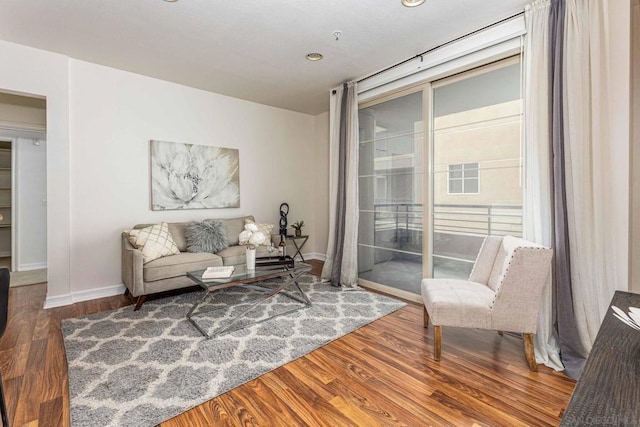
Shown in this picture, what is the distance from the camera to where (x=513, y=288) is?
6.84 ft

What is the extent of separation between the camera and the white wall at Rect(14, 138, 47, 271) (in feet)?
15.7

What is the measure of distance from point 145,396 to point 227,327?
0.92 m

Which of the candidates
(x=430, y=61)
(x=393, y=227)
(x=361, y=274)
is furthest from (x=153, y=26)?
(x=361, y=274)

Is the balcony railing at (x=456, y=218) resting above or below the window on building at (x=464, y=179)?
below

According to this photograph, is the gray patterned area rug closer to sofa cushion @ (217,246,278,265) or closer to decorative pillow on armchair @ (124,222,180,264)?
sofa cushion @ (217,246,278,265)

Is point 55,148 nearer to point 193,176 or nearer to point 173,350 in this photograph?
point 193,176

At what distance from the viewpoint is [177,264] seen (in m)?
3.34

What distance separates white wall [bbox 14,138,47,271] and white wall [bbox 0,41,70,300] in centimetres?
210

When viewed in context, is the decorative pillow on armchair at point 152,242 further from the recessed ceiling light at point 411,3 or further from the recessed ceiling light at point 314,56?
the recessed ceiling light at point 411,3

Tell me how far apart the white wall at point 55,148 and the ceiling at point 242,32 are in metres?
0.19

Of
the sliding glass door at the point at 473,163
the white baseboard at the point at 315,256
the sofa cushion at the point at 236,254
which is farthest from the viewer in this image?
the white baseboard at the point at 315,256

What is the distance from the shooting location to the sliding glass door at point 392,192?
11.5 ft

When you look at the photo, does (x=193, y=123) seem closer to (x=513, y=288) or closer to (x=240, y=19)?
(x=240, y=19)

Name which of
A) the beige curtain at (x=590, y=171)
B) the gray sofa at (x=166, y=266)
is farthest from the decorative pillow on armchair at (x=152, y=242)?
the beige curtain at (x=590, y=171)
